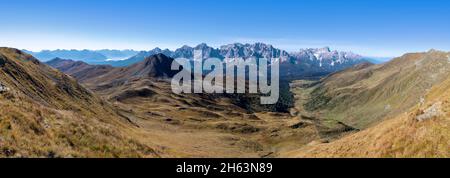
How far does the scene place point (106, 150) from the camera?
31547 mm

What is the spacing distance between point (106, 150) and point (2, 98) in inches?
628

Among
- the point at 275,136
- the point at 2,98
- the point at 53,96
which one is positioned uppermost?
the point at 2,98

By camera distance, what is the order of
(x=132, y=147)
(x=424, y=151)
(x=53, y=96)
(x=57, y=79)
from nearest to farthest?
(x=424, y=151), (x=132, y=147), (x=53, y=96), (x=57, y=79)

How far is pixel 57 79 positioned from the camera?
508 feet

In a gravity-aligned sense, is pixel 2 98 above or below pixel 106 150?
above
